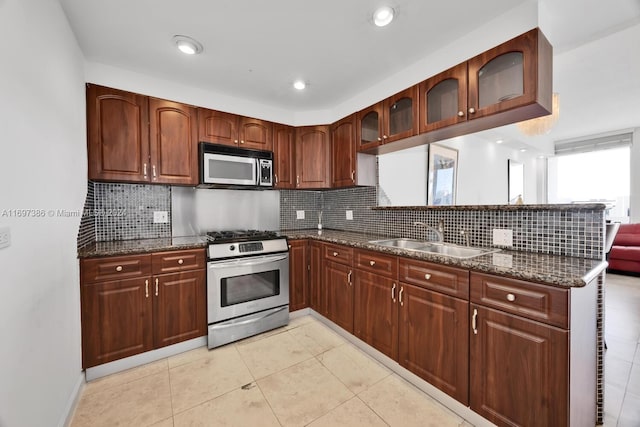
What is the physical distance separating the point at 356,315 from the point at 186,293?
4.90 feet

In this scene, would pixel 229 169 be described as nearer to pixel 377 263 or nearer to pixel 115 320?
pixel 115 320

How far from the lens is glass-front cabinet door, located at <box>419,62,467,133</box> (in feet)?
5.83

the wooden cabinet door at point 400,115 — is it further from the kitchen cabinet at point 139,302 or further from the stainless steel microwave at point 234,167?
the kitchen cabinet at point 139,302

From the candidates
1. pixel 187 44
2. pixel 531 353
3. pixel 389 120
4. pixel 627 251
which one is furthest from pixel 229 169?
pixel 627 251

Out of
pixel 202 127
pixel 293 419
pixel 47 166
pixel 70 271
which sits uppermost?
pixel 202 127

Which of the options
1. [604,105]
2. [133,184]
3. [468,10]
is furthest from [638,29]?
[133,184]

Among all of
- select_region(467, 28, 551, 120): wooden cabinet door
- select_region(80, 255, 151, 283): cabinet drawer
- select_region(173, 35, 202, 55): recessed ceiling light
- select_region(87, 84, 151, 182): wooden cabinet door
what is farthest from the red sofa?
select_region(87, 84, 151, 182): wooden cabinet door

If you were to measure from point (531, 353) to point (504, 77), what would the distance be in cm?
155

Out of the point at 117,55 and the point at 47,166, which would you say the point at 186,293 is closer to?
the point at 47,166

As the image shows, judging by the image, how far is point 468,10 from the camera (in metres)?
1.62

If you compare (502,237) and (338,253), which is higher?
(502,237)

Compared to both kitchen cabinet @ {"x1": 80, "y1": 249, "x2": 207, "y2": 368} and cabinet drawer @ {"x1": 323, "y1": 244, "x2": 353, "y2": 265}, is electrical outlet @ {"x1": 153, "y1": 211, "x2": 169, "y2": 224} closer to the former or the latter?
kitchen cabinet @ {"x1": 80, "y1": 249, "x2": 207, "y2": 368}

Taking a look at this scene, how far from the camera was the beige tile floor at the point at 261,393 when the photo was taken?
152cm

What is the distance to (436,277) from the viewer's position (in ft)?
5.28
